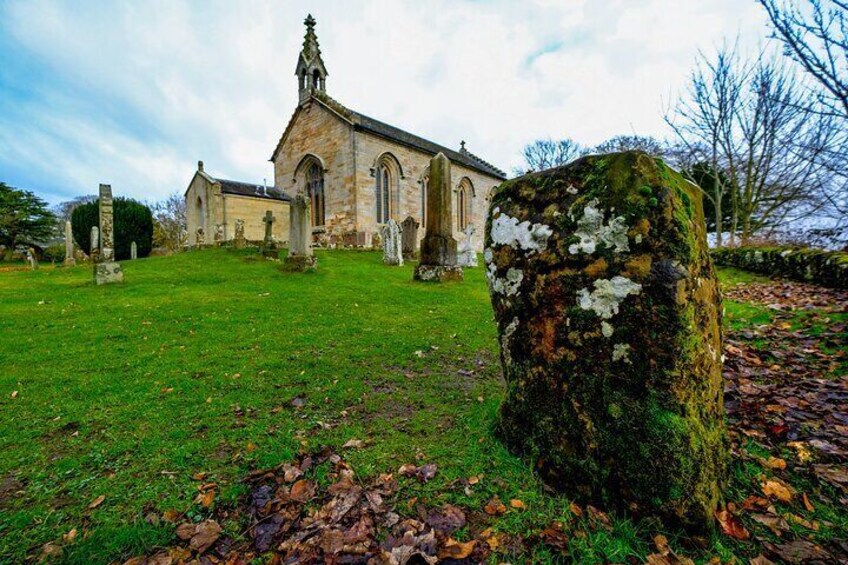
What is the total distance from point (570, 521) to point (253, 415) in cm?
252

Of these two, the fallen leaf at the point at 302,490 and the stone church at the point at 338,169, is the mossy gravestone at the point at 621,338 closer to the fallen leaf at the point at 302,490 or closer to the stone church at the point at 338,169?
the fallen leaf at the point at 302,490

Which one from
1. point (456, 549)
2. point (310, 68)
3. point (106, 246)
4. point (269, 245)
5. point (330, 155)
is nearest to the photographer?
point (456, 549)

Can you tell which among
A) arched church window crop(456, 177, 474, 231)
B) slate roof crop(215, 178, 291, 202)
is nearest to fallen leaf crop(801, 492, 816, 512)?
slate roof crop(215, 178, 291, 202)

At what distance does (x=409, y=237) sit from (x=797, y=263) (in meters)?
12.8

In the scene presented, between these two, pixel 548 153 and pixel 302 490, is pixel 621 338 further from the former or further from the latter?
pixel 548 153

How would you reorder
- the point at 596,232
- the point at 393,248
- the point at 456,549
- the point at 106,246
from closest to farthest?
the point at 456,549 → the point at 596,232 → the point at 106,246 → the point at 393,248

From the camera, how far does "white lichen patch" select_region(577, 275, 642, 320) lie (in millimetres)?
1913

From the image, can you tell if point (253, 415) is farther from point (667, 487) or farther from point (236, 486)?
point (667, 487)

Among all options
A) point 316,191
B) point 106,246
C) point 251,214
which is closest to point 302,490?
point 106,246

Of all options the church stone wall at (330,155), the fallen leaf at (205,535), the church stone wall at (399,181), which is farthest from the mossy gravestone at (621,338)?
the church stone wall at (330,155)

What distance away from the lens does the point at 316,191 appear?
950 inches

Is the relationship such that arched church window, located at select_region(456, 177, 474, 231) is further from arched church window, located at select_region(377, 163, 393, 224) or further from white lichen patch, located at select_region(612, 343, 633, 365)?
white lichen patch, located at select_region(612, 343, 633, 365)

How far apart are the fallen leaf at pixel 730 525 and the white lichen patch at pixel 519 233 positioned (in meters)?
1.64

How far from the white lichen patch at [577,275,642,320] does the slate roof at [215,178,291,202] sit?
2537 cm
